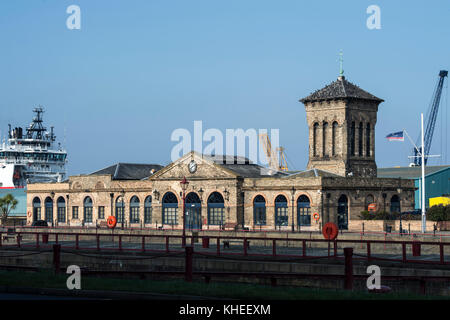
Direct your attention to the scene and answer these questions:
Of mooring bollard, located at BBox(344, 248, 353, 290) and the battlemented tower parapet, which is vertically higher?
the battlemented tower parapet

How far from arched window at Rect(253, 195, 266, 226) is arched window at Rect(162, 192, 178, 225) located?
329 inches

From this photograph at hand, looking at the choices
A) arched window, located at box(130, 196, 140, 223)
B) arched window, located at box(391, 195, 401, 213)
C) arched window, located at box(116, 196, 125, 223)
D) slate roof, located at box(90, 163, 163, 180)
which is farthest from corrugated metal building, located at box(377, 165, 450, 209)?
arched window, located at box(116, 196, 125, 223)

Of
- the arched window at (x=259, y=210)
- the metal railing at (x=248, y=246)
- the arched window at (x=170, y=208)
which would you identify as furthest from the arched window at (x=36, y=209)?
the metal railing at (x=248, y=246)

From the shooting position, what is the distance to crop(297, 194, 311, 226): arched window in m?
60.8

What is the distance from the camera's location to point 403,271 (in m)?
28.5

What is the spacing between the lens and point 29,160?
103m

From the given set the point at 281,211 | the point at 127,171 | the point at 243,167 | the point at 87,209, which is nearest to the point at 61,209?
the point at 87,209

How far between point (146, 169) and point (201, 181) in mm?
16671

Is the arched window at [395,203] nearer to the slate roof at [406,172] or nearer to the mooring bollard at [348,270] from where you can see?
the slate roof at [406,172]

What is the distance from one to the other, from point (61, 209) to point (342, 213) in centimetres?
3192

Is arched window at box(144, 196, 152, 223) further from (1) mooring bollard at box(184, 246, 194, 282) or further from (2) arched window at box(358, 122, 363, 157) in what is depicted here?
(1) mooring bollard at box(184, 246, 194, 282)

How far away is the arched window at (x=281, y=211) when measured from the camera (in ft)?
204

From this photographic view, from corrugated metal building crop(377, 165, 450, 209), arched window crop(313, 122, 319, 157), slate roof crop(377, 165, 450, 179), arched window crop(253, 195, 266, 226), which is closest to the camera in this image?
arched window crop(253, 195, 266, 226)
